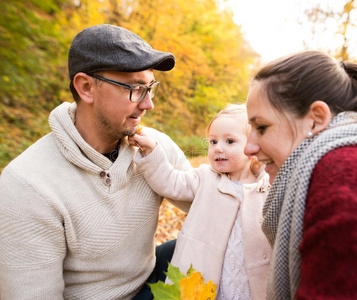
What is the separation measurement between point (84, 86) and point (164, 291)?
137cm

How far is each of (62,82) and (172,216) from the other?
189 inches

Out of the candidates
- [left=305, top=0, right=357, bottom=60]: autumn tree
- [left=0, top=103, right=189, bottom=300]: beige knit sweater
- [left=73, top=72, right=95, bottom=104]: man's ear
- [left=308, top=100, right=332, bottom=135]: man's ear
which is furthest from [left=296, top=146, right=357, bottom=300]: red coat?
[left=305, top=0, right=357, bottom=60]: autumn tree

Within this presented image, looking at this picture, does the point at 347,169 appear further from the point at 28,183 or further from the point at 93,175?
the point at 28,183

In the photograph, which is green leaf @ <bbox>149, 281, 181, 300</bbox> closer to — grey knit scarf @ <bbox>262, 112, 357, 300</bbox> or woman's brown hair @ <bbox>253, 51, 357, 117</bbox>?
grey knit scarf @ <bbox>262, 112, 357, 300</bbox>

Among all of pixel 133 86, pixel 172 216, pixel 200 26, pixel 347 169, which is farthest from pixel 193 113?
pixel 347 169

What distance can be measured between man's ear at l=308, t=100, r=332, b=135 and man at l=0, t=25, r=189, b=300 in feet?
3.26

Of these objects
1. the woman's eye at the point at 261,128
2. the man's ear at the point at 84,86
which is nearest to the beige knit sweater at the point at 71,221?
the man's ear at the point at 84,86

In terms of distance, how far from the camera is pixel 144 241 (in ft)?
6.21

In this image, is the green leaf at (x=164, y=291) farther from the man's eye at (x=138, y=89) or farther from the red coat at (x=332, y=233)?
the man's eye at (x=138, y=89)

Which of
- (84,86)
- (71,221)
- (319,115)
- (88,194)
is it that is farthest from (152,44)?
(319,115)

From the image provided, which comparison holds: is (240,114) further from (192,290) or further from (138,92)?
(192,290)

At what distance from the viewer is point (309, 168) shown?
0.88 metres

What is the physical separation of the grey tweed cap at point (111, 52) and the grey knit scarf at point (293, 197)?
1.06m

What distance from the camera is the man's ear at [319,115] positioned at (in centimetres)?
104
